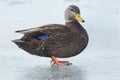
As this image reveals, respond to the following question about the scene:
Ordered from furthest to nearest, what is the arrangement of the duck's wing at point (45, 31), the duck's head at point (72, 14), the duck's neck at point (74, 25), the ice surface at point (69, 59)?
1. the duck's head at point (72, 14)
2. the duck's neck at point (74, 25)
3. the duck's wing at point (45, 31)
4. the ice surface at point (69, 59)

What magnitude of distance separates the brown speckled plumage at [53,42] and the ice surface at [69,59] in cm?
15

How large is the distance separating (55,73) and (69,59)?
2.83ft

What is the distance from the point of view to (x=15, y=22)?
29.9 ft

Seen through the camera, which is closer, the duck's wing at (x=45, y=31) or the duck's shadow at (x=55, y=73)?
the duck's shadow at (x=55, y=73)

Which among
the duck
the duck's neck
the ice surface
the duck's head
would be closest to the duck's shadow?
the ice surface

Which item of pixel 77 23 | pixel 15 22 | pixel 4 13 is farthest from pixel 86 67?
pixel 4 13

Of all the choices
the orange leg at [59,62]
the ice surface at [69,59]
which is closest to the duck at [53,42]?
the orange leg at [59,62]

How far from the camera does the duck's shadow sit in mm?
6098

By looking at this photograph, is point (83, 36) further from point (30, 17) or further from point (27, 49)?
point (30, 17)

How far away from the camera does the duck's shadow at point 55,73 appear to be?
6.10 meters

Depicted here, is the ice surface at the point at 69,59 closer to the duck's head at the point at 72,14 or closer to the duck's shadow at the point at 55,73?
the duck's shadow at the point at 55,73

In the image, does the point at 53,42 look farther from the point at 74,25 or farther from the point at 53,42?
the point at 74,25

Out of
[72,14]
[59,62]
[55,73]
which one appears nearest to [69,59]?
[59,62]

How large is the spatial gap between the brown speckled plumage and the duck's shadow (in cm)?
23
